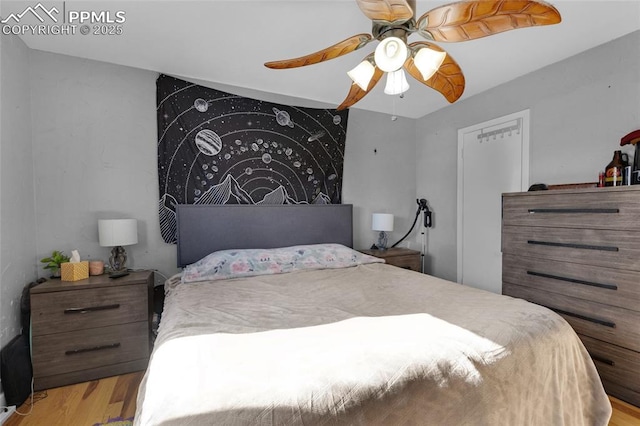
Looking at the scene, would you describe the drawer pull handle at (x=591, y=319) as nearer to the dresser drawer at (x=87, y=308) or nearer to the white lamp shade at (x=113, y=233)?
the dresser drawer at (x=87, y=308)

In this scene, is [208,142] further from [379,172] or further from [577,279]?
[577,279]

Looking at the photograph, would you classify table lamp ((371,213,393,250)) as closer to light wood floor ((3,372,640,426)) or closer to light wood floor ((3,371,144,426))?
light wood floor ((3,372,640,426))

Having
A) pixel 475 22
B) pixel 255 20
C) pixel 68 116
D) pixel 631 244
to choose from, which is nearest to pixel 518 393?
pixel 631 244

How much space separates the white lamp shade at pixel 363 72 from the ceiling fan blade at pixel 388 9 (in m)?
0.31

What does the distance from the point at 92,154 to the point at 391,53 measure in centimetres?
245

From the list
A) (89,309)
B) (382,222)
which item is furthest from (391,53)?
(89,309)

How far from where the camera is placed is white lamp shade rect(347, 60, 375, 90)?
1.65 meters

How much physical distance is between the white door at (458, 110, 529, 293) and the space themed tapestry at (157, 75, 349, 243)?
1.43m

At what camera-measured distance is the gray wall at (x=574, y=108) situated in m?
2.14

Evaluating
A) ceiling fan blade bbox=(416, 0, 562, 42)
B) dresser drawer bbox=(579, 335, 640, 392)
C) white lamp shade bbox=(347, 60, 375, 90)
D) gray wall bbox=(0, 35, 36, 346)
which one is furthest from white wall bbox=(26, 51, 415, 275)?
dresser drawer bbox=(579, 335, 640, 392)

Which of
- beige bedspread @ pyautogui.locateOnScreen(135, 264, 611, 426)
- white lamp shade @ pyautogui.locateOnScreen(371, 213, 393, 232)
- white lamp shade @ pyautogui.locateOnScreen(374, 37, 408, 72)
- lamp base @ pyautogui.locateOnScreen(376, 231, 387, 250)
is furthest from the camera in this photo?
lamp base @ pyautogui.locateOnScreen(376, 231, 387, 250)

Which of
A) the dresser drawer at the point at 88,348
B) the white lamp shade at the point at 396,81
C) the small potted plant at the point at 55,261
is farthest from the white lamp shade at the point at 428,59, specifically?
the small potted plant at the point at 55,261

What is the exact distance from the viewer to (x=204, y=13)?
1900 millimetres

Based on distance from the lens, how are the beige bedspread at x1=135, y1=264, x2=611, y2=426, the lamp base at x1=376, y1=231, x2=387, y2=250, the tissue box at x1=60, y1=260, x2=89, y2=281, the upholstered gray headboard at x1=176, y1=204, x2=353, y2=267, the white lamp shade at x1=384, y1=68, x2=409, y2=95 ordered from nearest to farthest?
1. the beige bedspread at x1=135, y1=264, x2=611, y2=426
2. the white lamp shade at x1=384, y1=68, x2=409, y2=95
3. the tissue box at x1=60, y1=260, x2=89, y2=281
4. the upholstered gray headboard at x1=176, y1=204, x2=353, y2=267
5. the lamp base at x1=376, y1=231, x2=387, y2=250
